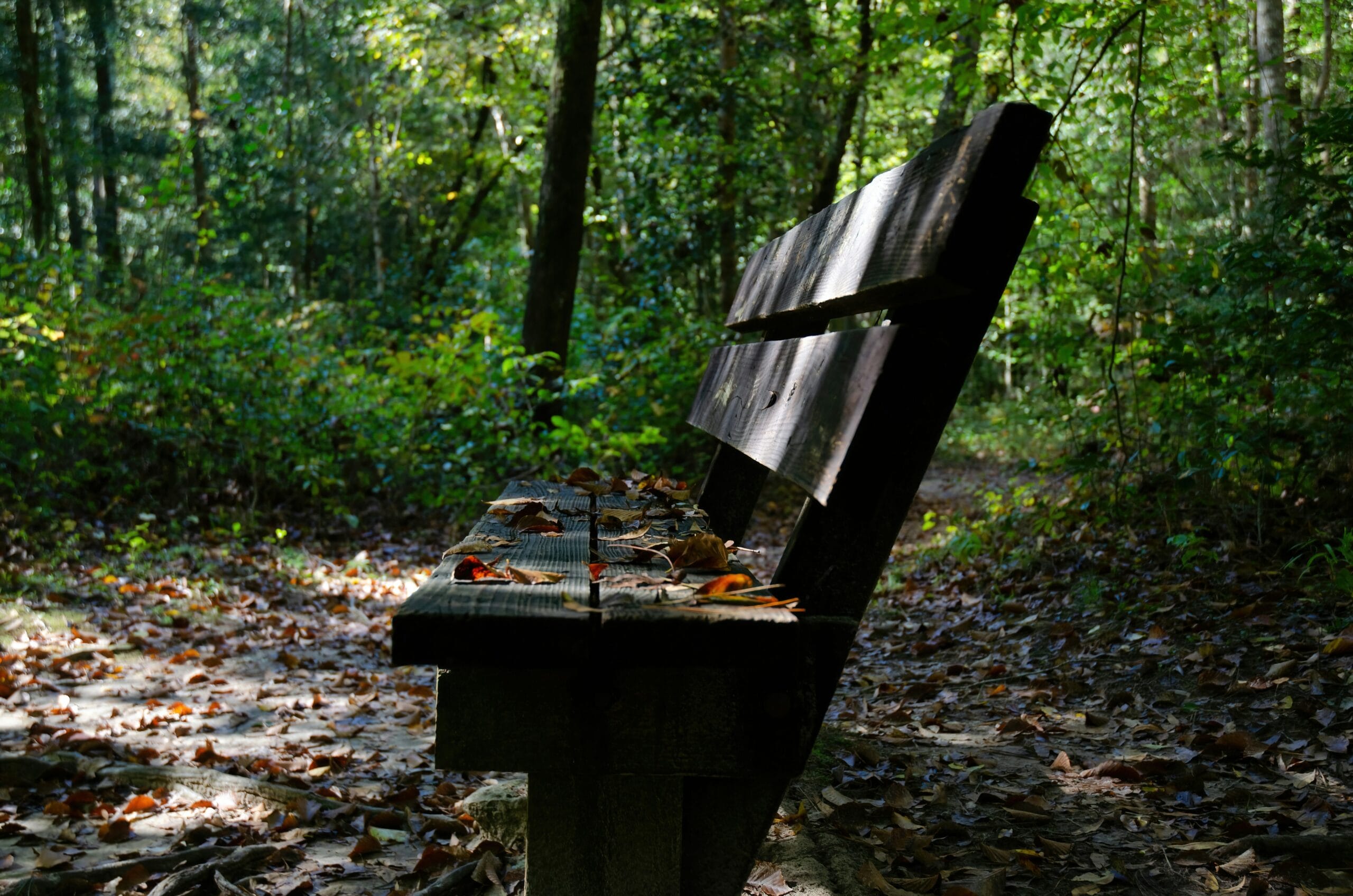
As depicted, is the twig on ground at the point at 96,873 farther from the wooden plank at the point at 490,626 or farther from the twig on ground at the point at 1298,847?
the twig on ground at the point at 1298,847

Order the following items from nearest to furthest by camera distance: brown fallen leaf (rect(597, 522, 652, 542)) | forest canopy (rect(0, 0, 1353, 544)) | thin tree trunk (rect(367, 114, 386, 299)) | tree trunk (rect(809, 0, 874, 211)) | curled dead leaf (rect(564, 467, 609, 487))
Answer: brown fallen leaf (rect(597, 522, 652, 542)) < curled dead leaf (rect(564, 467, 609, 487)) < forest canopy (rect(0, 0, 1353, 544)) < tree trunk (rect(809, 0, 874, 211)) < thin tree trunk (rect(367, 114, 386, 299))

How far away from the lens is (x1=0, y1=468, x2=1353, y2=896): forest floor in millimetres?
2422

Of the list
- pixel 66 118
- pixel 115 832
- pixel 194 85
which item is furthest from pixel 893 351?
pixel 194 85

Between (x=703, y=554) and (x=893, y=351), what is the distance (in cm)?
55

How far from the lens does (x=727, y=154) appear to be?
37.2 feet

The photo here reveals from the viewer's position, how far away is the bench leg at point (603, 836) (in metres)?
1.48

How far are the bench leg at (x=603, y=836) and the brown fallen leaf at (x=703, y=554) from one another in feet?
1.19

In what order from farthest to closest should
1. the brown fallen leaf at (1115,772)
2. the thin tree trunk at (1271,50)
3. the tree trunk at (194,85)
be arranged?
1. the tree trunk at (194,85)
2. the thin tree trunk at (1271,50)
3. the brown fallen leaf at (1115,772)

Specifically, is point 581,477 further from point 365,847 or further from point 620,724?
point 620,724

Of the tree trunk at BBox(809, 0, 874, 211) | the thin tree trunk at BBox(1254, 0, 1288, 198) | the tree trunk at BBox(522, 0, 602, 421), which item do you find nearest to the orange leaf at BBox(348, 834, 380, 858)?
the tree trunk at BBox(522, 0, 602, 421)

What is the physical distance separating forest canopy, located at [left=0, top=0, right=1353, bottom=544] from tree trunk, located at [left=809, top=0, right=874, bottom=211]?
0.13 feet

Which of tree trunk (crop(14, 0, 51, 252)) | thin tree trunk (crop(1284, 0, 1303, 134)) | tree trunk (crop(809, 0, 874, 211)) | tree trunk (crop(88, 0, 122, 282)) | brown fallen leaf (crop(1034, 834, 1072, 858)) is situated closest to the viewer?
brown fallen leaf (crop(1034, 834, 1072, 858))

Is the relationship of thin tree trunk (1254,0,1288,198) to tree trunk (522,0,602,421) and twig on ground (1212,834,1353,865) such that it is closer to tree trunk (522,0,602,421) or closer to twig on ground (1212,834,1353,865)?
tree trunk (522,0,602,421)

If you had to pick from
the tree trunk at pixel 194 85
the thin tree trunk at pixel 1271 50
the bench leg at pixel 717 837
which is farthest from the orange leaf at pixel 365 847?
the tree trunk at pixel 194 85
